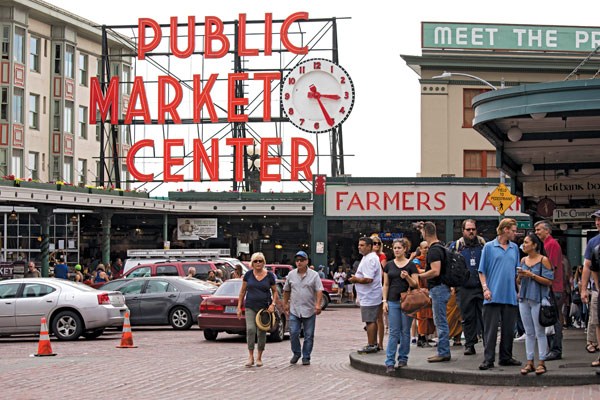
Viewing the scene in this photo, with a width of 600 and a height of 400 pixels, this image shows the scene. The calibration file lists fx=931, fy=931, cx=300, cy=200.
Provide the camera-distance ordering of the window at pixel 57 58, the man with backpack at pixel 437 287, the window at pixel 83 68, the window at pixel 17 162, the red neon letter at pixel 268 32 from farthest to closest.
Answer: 1. the window at pixel 83 68
2. the window at pixel 57 58
3. the window at pixel 17 162
4. the red neon letter at pixel 268 32
5. the man with backpack at pixel 437 287

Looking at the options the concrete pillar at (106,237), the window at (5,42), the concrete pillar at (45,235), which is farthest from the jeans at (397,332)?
the window at (5,42)

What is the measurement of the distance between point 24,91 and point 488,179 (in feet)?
82.7

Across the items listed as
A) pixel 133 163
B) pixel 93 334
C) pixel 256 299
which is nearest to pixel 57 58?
pixel 133 163

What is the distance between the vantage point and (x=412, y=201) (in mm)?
40625

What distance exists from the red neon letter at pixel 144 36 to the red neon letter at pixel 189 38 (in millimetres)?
730

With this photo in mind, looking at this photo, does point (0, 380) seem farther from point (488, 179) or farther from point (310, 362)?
point (488, 179)

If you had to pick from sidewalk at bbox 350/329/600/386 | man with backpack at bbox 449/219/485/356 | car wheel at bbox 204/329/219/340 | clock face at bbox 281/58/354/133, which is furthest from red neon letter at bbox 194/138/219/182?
man with backpack at bbox 449/219/485/356

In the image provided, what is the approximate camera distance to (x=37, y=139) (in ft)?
168

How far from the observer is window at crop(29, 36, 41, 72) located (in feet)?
167

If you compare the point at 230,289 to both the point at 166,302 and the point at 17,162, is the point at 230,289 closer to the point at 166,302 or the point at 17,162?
the point at 166,302

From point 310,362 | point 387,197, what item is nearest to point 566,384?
point 310,362

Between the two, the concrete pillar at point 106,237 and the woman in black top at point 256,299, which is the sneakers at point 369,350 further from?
the concrete pillar at point 106,237

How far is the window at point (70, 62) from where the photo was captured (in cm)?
5356

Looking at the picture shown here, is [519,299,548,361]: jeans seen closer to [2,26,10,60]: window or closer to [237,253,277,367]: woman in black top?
[237,253,277,367]: woman in black top
